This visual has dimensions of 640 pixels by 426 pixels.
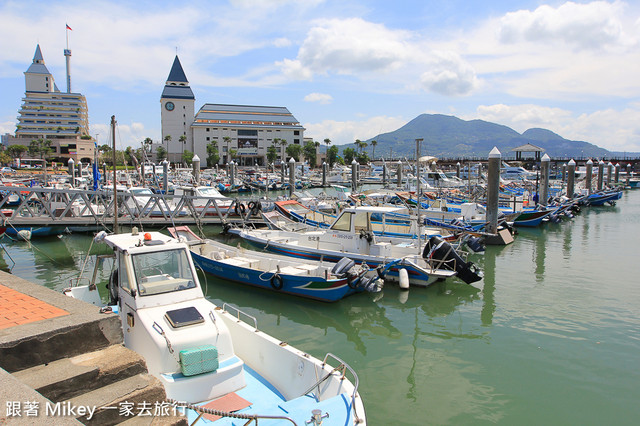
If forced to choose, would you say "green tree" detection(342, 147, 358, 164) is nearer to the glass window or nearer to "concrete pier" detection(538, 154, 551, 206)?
"concrete pier" detection(538, 154, 551, 206)

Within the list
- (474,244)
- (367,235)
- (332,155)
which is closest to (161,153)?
(332,155)

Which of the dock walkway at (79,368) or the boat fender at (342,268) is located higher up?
the dock walkway at (79,368)

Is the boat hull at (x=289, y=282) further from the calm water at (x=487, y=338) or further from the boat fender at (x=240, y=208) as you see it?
the boat fender at (x=240, y=208)

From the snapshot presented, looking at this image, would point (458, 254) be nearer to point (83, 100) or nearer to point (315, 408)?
point (315, 408)

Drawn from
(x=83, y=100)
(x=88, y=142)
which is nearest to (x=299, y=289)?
(x=88, y=142)

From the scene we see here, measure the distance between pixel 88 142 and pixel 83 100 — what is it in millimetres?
42554

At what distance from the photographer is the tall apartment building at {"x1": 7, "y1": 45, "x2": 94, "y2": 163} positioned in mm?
102812

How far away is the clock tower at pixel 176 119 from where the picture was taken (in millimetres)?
111363

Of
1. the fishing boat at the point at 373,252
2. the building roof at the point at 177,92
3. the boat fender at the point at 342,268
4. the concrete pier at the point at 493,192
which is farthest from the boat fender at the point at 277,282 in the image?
the building roof at the point at 177,92

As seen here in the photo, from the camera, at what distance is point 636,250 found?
22938 mm

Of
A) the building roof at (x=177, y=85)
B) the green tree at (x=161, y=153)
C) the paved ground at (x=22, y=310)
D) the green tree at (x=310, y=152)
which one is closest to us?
the paved ground at (x=22, y=310)

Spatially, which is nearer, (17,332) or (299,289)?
(17,332)

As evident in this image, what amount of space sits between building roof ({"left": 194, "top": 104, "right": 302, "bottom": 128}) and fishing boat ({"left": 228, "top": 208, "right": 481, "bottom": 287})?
3771 inches

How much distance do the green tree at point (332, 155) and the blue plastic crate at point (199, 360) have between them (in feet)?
336
